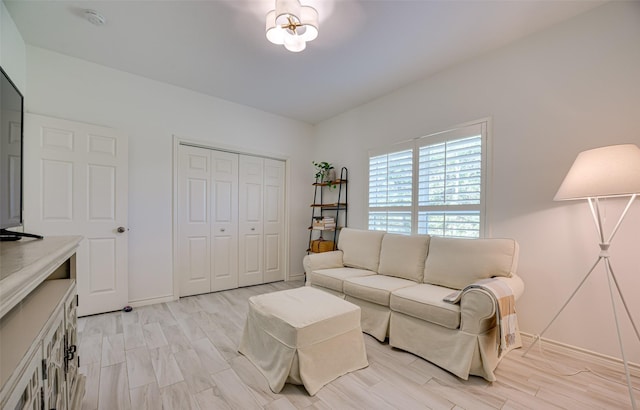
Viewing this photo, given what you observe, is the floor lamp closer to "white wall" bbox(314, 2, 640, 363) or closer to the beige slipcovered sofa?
"white wall" bbox(314, 2, 640, 363)

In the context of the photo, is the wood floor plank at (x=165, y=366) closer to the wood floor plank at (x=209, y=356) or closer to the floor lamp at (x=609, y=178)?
the wood floor plank at (x=209, y=356)

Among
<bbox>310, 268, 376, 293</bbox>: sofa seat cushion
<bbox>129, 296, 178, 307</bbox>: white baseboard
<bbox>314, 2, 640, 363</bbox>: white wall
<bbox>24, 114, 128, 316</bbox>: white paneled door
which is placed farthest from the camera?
<bbox>129, 296, 178, 307</bbox>: white baseboard

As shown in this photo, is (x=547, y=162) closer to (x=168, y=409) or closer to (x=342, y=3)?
(x=342, y=3)

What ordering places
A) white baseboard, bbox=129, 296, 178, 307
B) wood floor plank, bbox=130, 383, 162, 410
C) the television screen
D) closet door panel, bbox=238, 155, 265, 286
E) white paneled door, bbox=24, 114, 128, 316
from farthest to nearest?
closet door panel, bbox=238, 155, 265, 286 < white baseboard, bbox=129, 296, 178, 307 < white paneled door, bbox=24, 114, 128, 316 < wood floor plank, bbox=130, 383, 162, 410 < the television screen

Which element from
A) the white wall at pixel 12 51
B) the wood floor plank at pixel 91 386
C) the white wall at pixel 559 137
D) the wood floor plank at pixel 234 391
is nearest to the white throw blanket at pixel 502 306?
the white wall at pixel 559 137

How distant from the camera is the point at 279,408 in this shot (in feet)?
4.98

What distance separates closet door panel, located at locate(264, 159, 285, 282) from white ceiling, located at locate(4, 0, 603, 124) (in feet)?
4.31

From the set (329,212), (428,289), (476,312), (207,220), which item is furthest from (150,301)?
(476,312)

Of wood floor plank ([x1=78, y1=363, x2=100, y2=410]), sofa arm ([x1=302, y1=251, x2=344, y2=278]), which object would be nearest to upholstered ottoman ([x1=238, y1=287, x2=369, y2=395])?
wood floor plank ([x1=78, y1=363, x2=100, y2=410])

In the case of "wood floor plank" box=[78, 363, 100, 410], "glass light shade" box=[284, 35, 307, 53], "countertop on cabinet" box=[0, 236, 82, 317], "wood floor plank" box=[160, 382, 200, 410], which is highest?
"glass light shade" box=[284, 35, 307, 53]

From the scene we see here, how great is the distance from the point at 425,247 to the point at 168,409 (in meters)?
2.32

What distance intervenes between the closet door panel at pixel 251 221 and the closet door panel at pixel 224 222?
0.09 metres

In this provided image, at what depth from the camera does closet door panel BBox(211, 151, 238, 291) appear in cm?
364

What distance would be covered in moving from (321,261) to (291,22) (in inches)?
91.2
